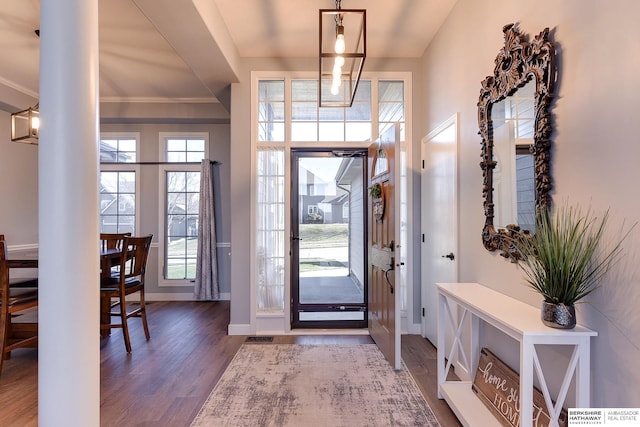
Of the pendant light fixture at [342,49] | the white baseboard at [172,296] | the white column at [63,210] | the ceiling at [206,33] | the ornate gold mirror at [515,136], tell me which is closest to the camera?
the white column at [63,210]

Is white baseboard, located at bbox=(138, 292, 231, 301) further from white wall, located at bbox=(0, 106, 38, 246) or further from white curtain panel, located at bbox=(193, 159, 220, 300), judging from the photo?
white wall, located at bbox=(0, 106, 38, 246)

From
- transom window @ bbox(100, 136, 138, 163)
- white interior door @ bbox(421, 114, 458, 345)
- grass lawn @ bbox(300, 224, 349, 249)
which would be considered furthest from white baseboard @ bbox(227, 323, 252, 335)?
transom window @ bbox(100, 136, 138, 163)

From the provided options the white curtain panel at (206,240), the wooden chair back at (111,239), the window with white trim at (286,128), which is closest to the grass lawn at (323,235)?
Result: the window with white trim at (286,128)

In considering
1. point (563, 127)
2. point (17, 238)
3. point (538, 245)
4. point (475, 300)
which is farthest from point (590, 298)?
point (17, 238)

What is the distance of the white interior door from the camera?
2.80 meters

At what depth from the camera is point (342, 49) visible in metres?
2.20

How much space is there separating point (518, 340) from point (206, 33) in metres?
2.98

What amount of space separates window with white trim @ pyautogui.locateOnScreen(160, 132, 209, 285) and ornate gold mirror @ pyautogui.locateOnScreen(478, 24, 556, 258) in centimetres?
416

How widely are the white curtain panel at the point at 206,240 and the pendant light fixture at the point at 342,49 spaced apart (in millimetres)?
2369

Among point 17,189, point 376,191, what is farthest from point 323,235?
point 17,189

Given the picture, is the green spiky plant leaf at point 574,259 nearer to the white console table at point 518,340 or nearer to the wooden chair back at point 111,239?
the white console table at point 518,340

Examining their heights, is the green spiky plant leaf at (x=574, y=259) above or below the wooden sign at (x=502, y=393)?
above

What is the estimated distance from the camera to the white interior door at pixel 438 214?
280cm

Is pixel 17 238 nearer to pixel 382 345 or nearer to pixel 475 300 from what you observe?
pixel 382 345
